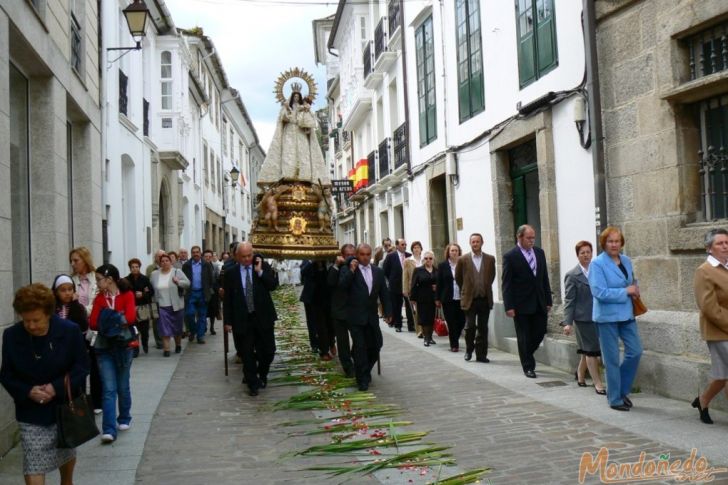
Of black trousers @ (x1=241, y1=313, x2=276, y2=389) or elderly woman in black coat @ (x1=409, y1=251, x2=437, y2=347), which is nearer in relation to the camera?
black trousers @ (x1=241, y1=313, x2=276, y2=389)

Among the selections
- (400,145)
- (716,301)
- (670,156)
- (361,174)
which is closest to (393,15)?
(400,145)

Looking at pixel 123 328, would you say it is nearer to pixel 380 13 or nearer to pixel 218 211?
pixel 380 13

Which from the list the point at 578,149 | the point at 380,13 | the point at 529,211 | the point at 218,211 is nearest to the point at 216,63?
the point at 218,211

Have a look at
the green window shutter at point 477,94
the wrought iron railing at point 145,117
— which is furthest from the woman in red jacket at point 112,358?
the wrought iron railing at point 145,117

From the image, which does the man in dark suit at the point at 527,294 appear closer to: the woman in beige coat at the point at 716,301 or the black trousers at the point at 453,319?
the black trousers at the point at 453,319

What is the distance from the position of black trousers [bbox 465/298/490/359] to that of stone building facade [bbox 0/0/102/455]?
529cm

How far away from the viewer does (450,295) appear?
1146cm

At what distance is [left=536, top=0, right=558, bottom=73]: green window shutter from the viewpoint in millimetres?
10000

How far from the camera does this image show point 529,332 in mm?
9047

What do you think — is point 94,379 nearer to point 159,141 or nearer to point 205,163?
point 159,141

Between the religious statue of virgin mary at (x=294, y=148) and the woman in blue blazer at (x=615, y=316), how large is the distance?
464cm

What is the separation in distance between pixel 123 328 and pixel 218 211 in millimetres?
28910

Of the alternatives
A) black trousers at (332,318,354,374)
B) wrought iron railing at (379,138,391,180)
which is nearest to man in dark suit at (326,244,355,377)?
black trousers at (332,318,354,374)

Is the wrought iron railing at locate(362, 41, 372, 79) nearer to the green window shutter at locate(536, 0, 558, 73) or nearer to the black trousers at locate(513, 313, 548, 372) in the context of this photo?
the green window shutter at locate(536, 0, 558, 73)
